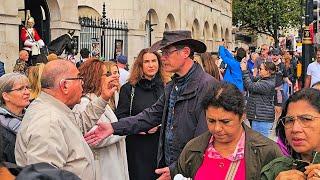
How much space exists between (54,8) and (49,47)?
3.76 metres

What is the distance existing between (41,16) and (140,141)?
12.0 metres

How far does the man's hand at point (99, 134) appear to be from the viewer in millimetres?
5098

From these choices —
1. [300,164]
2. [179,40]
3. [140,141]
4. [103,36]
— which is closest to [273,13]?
[103,36]

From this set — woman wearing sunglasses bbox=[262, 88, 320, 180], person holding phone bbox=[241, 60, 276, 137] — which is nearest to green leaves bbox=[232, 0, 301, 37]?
person holding phone bbox=[241, 60, 276, 137]

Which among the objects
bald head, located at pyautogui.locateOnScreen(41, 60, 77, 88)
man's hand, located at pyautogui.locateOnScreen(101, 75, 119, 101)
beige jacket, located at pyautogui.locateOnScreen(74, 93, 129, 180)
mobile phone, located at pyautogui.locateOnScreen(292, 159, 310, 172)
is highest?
bald head, located at pyautogui.locateOnScreen(41, 60, 77, 88)

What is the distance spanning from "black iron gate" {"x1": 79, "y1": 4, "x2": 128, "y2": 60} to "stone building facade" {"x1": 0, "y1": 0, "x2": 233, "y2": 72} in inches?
31.4

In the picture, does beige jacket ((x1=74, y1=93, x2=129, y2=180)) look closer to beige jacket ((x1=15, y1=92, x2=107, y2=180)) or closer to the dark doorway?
Result: beige jacket ((x1=15, y1=92, x2=107, y2=180))

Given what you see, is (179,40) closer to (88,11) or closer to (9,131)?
(9,131)

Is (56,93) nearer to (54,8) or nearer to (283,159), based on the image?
(283,159)

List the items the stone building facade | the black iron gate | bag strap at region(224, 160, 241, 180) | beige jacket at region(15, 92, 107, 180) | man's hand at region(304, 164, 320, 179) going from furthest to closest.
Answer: the black iron gate
the stone building facade
beige jacket at region(15, 92, 107, 180)
bag strap at region(224, 160, 241, 180)
man's hand at region(304, 164, 320, 179)

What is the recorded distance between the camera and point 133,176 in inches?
265

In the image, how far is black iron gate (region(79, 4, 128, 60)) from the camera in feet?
62.3

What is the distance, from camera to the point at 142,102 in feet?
22.5

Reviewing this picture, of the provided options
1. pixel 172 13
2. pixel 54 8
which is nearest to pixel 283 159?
pixel 54 8
